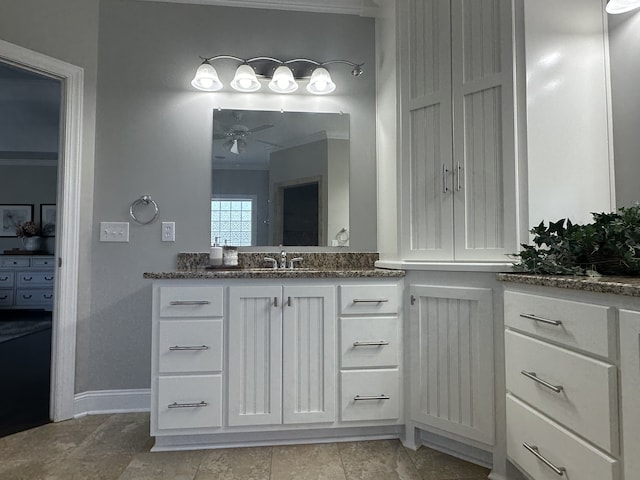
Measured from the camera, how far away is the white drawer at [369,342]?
1789mm

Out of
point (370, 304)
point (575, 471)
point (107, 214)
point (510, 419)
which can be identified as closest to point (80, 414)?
point (107, 214)

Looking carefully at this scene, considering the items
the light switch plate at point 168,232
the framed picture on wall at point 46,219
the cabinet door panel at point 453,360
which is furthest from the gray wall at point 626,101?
the framed picture on wall at point 46,219

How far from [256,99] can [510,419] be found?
7.21ft

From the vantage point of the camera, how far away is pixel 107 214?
2.22 m

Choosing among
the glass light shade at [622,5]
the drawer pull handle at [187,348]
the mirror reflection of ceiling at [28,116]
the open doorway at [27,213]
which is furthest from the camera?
the open doorway at [27,213]

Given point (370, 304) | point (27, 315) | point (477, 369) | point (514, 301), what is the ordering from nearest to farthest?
point (514, 301), point (477, 369), point (370, 304), point (27, 315)

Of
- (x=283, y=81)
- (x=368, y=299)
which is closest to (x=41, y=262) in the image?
(x=283, y=81)

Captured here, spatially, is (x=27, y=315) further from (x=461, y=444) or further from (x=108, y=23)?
(x=461, y=444)

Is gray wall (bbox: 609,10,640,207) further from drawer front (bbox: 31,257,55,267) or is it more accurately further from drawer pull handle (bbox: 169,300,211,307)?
drawer front (bbox: 31,257,55,267)

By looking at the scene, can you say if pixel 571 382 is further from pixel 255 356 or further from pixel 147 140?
pixel 147 140

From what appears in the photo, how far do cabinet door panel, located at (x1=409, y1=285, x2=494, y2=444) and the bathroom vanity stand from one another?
109mm

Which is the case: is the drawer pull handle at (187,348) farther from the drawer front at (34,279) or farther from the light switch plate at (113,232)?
the drawer front at (34,279)

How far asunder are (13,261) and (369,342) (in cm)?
610

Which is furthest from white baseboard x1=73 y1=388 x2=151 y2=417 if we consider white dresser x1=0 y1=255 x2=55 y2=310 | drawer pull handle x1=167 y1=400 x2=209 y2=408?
white dresser x1=0 y1=255 x2=55 y2=310
